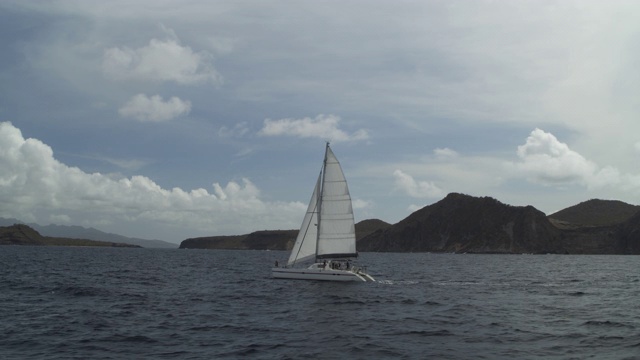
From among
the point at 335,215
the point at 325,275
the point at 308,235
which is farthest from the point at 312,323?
the point at 308,235

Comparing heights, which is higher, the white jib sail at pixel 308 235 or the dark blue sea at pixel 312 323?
the white jib sail at pixel 308 235

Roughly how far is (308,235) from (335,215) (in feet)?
14.2

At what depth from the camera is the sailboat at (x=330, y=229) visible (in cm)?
5922

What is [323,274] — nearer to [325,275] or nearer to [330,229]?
[325,275]

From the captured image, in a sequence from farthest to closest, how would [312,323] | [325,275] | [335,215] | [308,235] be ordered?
1. [308,235]
2. [335,215]
3. [325,275]
4. [312,323]

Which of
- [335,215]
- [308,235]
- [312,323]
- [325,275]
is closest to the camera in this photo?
[312,323]

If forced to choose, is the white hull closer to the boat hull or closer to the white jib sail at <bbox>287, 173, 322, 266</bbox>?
the boat hull

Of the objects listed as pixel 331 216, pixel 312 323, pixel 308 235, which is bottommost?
pixel 312 323

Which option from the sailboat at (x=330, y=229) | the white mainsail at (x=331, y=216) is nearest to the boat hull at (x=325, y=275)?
the sailboat at (x=330, y=229)

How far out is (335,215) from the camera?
59875 mm

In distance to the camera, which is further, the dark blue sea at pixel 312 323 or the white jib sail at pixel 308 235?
the white jib sail at pixel 308 235

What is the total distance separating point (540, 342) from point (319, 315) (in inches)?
555

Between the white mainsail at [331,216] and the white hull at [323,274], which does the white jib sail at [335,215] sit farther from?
the white hull at [323,274]

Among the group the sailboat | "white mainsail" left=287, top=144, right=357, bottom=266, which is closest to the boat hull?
the sailboat
